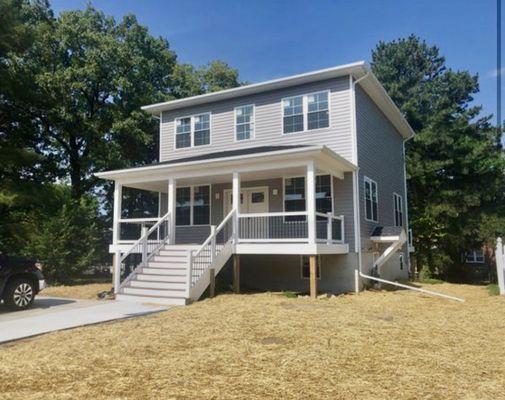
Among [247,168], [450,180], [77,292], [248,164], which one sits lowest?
[77,292]

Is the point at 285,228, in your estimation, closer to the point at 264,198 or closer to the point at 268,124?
the point at 264,198

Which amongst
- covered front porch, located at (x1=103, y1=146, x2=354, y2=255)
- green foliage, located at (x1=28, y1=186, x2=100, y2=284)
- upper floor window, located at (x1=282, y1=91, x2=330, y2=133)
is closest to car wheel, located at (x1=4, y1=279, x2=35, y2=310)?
covered front porch, located at (x1=103, y1=146, x2=354, y2=255)

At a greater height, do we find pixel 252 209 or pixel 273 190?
pixel 273 190

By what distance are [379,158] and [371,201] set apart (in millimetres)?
2241

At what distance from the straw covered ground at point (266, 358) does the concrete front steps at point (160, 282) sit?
1.98 meters

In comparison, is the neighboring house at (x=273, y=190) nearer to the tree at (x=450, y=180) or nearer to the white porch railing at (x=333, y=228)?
the white porch railing at (x=333, y=228)

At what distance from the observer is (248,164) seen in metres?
12.7

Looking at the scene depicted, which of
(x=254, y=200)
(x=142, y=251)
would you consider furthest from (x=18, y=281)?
(x=254, y=200)

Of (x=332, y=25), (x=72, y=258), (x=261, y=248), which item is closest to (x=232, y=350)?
(x=261, y=248)

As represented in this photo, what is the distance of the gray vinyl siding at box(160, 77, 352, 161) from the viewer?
45.9ft

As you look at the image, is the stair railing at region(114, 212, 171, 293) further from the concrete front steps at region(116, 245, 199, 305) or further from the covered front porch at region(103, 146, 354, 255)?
the covered front porch at region(103, 146, 354, 255)

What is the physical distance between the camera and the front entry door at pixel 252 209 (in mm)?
13506

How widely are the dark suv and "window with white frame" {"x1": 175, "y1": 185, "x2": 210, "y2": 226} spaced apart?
6763 mm

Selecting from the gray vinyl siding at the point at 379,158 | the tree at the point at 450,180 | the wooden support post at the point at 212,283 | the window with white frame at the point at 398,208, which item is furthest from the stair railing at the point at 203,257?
the tree at the point at 450,180
